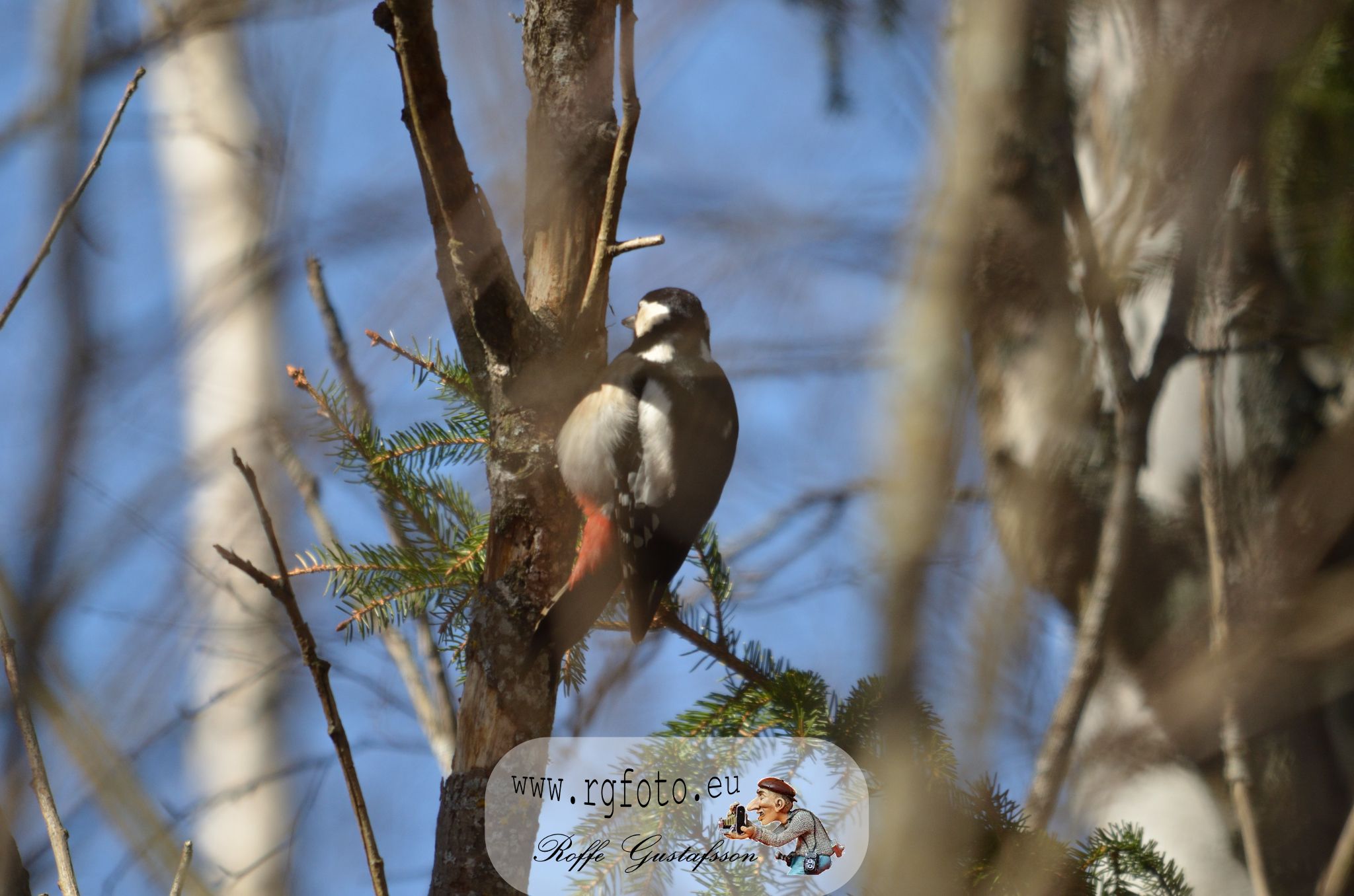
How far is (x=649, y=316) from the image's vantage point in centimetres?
270

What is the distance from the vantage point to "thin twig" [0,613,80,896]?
38.9 inches

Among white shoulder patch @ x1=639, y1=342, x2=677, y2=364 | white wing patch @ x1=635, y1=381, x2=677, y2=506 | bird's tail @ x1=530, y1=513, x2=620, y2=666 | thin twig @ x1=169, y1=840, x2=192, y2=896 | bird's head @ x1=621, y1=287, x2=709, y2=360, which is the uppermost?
bird's head @ x1=621, y1=287, x2=709, y2=360

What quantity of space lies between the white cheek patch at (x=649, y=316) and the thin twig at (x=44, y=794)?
182 centimetres

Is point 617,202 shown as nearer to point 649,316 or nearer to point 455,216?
point 455,216

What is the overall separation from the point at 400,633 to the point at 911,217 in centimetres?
158

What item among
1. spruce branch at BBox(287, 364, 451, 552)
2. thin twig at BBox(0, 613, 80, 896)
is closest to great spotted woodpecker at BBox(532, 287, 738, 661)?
spruce branch at BBox(287, 364, 451, 552)

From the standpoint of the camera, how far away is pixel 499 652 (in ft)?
4.62

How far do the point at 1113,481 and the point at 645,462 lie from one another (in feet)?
4.60

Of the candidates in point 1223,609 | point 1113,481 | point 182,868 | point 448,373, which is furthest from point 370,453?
point 1223,609

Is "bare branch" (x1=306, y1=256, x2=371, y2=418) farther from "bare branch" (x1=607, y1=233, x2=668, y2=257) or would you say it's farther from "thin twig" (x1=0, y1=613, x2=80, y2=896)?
"thin twig" (x1=0, y1=613, x2=80, y2=896)

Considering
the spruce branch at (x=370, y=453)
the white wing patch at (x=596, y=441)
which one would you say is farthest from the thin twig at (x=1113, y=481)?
the spruce branch at (x=370, y=453)

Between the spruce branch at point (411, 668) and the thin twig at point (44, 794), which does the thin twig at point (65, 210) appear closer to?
the thin twig at point (44, 794)

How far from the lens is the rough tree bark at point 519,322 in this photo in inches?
52.8

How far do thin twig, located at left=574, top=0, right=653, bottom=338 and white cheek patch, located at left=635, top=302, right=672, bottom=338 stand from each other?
0.96 meters
